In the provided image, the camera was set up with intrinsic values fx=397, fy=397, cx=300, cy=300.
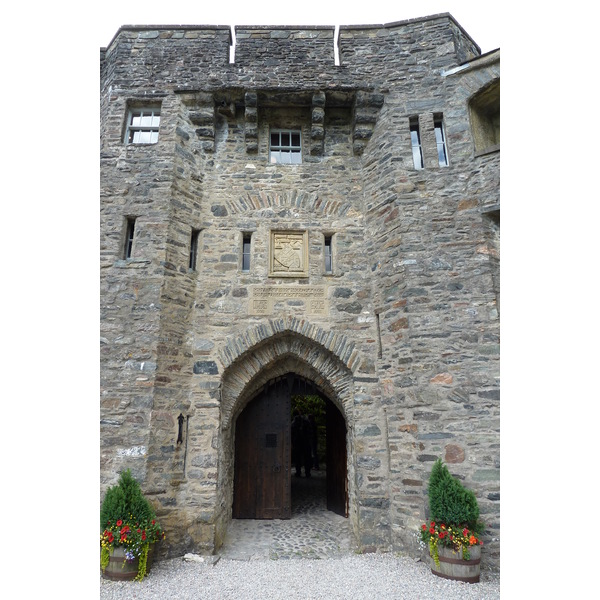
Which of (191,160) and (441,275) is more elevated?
(191,160)

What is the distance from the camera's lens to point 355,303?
614 centimetres

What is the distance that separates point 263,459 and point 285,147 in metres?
5.48

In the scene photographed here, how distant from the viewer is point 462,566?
171 inches

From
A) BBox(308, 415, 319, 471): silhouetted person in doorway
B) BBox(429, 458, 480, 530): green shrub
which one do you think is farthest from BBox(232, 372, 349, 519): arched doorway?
BBox(308, 415, 319, 471): silhouetted person in doorway

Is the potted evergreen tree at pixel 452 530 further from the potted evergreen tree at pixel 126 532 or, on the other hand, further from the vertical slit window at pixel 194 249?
the vertical slit window at pixel 194 249

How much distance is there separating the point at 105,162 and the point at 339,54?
4407 millimetres

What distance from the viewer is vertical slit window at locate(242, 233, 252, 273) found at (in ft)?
20.9

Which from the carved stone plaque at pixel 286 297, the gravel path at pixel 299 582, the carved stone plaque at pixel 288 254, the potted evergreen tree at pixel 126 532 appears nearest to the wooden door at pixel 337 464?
the gravel path at pixel 299 582

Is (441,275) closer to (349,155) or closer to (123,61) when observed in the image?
(349,155)

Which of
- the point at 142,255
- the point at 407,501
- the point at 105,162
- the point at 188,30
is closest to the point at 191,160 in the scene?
the point at 105,162

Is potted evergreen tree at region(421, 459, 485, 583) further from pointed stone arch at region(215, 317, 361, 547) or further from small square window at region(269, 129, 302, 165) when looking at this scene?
small square window at region(269, 129, 302, 165)

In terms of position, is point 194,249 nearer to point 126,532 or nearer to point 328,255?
point 328,255

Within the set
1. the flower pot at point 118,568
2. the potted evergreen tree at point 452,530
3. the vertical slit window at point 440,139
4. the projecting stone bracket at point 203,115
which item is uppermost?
the projecting stone bracket at point 203,115

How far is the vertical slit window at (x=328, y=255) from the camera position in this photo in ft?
21.0
